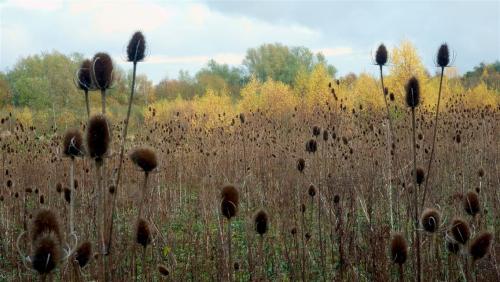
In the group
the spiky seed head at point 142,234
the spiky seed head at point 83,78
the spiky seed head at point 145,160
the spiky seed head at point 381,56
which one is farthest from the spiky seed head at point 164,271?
the spiky seed head at point 381,56

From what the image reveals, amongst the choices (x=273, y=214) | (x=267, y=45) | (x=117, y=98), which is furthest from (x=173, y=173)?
(x=267, y=45)

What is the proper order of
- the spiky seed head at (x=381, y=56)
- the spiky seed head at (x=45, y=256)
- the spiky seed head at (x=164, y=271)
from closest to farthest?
the spiky seed head at (x=45, y=256) → the spiky seed head at (x=164, y=271) → the spiky seed head at (x=381, y=56)

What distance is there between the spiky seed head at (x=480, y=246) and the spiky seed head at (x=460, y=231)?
74mm

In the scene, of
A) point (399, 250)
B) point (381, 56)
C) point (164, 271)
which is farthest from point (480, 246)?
point (164, 271)

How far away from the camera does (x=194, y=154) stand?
12047 mm

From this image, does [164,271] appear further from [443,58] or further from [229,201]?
[443,58]

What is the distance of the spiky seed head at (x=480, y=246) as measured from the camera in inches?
111

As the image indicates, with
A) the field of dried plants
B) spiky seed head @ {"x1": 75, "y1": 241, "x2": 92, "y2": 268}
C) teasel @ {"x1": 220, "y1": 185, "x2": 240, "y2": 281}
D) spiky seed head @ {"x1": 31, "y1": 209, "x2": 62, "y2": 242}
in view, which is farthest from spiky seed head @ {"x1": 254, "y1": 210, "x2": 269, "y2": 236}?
spiky seed head @ {"x1": 31, "y1": 209, "x2": 62, "y2": 242}

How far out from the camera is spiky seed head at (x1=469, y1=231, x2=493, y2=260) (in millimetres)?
2824

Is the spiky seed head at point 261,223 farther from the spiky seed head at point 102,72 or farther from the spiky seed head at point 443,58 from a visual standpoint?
the spiky seed head at point 443,58

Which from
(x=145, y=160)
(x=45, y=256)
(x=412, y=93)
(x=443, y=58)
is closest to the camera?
(x=45, y=256)

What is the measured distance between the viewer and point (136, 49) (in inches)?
110

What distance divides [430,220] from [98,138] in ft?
6.57

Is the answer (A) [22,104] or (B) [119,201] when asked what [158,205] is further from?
(A) [22,104]
